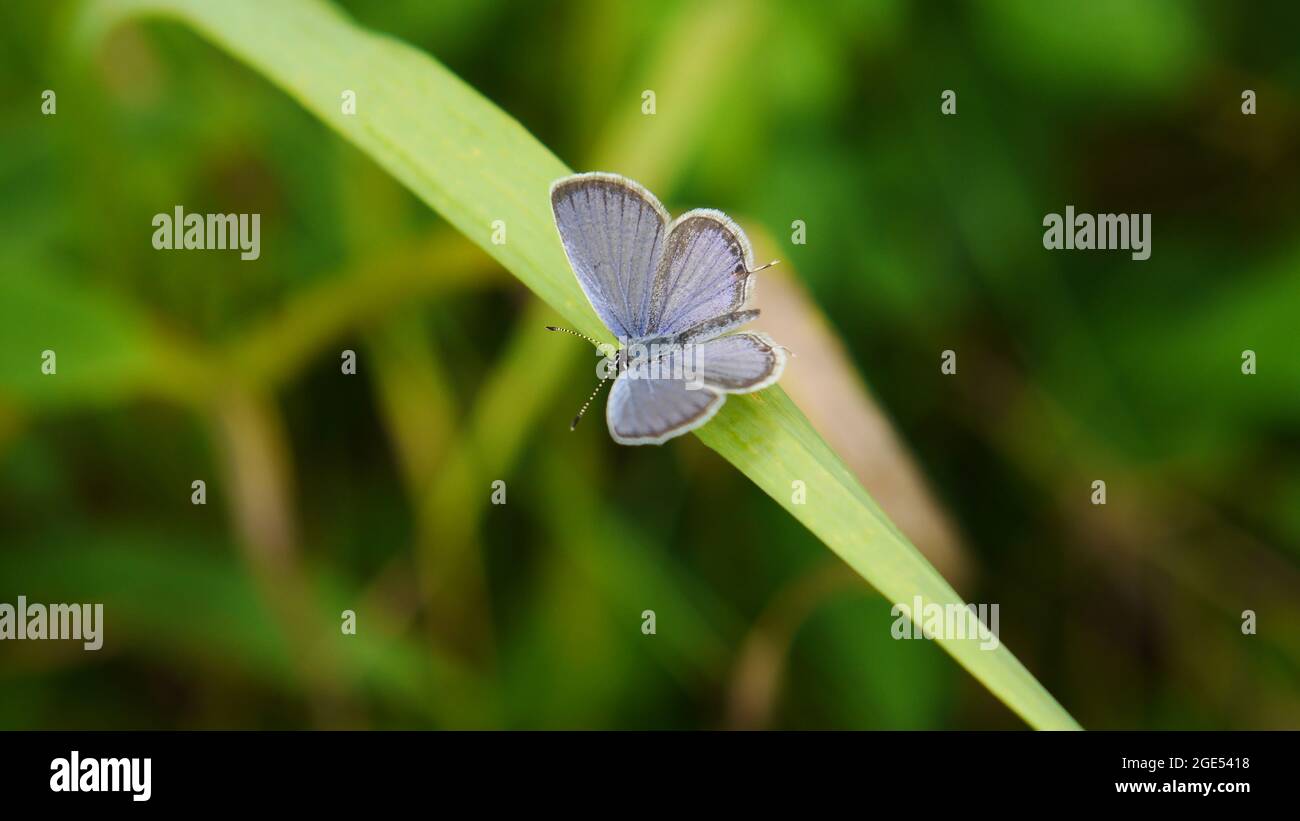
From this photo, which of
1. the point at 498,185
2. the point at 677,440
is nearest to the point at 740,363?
the point at 498,185

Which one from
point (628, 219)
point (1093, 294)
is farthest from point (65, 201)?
point (1093, 294)

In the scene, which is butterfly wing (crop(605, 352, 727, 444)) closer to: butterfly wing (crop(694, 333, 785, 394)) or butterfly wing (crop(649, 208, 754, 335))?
butterfly wing (crop(694, 333, 785, 394))

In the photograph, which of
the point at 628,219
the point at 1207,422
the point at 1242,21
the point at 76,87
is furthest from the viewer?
the point at 1242,21

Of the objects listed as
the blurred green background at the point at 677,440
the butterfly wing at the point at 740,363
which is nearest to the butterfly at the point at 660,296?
the butterfly wing at the point at 740,363

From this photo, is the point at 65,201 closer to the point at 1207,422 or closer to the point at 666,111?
the point at 666,111

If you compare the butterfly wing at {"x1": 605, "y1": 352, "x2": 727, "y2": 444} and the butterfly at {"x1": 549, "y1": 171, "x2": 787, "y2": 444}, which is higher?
the butterfly at {"x1": 549, "y1": 171, "x2": 787, "y2": 444}

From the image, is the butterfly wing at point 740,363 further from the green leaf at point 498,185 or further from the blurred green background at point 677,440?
the blurred green background at point 677,440

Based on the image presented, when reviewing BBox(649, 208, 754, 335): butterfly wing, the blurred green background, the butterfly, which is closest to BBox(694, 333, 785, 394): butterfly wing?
the butterfly

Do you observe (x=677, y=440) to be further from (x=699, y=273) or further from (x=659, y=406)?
(x=659, y=406)

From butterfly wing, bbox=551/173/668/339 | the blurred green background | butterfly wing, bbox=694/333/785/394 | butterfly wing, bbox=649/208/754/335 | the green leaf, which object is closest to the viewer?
the green leaf
